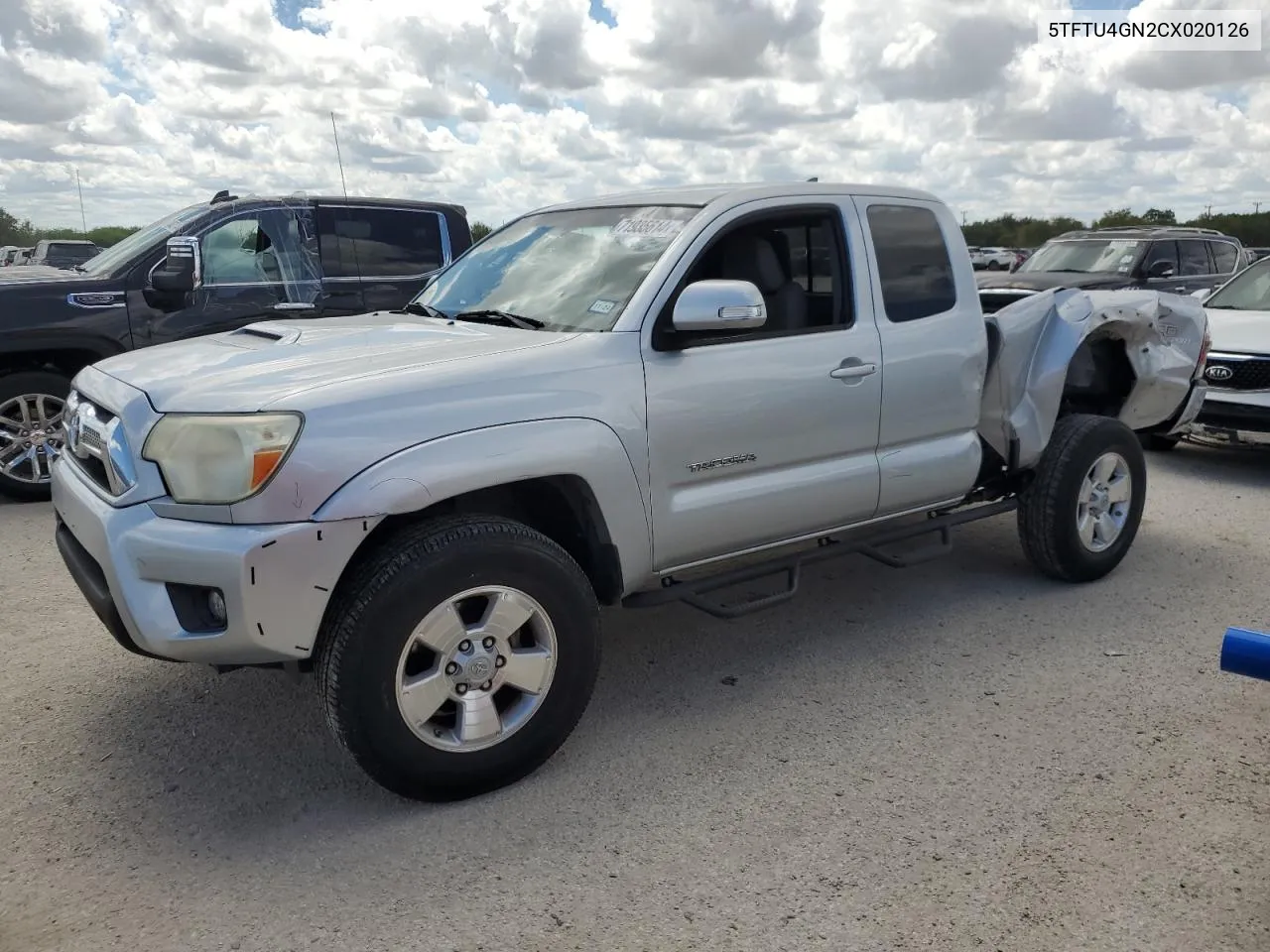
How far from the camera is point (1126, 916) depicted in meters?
2.62

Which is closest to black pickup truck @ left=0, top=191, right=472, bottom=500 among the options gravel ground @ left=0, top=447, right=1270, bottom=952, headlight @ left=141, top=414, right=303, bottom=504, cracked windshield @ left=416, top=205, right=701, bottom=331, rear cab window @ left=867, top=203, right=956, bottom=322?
gravel ground @ left=0, top=447, right=1270, bottom=952

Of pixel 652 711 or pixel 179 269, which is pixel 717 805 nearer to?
pixel 652 711

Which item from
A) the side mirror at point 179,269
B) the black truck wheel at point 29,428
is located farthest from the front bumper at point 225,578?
the black truck wheel at point 29,428

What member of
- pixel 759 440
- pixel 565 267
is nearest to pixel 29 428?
pixel 565 267

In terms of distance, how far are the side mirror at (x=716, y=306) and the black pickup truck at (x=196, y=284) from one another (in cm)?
454

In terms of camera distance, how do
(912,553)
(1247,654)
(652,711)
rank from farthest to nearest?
1. (912,553)
2. (652,711)
3. (1247,654)

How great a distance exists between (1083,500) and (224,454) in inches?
156

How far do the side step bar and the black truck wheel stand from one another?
4784 millimetres

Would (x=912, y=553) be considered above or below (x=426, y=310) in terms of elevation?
below

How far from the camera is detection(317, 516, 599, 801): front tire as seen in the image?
291cm

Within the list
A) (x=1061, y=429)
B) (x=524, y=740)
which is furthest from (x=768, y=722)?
(x=1061, y=429)

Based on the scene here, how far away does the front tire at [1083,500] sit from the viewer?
4891 mm

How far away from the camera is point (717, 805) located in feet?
10.3

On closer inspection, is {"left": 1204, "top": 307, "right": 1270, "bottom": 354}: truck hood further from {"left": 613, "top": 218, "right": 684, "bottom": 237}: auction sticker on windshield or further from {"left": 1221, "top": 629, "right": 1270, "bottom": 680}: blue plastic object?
{"left": 1221, "top": 629, "right": 1270, "bottom": 680}: blue plastic object
